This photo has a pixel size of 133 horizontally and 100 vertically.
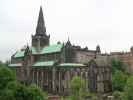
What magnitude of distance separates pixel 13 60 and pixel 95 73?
36.8m

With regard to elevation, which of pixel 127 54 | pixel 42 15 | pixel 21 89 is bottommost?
pixel 21 89

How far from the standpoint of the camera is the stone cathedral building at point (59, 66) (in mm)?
79812

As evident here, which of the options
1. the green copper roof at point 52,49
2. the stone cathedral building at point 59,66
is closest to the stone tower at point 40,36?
the stone cathedral building at point 59,66

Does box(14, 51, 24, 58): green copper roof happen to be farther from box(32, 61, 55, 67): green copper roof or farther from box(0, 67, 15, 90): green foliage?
box(0, 67, 15, 90): green foliage

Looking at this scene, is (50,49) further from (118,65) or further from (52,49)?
(118,65)

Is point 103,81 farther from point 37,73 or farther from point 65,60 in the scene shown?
point 37,73

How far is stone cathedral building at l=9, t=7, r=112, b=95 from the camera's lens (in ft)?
262

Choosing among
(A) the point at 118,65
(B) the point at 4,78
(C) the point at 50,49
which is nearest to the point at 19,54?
(C) the point at 50,49

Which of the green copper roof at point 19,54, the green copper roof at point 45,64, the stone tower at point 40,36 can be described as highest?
the stone tower at point 40,36

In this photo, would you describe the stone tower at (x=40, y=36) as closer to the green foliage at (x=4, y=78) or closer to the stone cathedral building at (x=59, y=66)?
the stone cathedral building at (x=59, y=66)

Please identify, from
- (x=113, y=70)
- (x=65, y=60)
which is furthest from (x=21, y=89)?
(x=113, y=70)

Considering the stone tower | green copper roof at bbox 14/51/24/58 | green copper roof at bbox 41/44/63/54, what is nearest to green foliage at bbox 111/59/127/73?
green copper roof at bbox 41/44/63/54

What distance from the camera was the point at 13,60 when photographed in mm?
107625

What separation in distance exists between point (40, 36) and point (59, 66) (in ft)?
61.6
